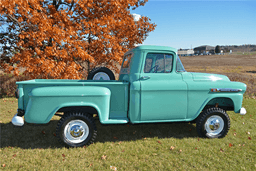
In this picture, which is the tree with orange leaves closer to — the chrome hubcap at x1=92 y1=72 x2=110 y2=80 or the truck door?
the chrome hubcap at x1=92 y1=72 x2=110 y2=80

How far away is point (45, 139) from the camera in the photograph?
14.0 feet

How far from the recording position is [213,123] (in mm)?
4332

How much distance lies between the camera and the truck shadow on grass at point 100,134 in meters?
4.07

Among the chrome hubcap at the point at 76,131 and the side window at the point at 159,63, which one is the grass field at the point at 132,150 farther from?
the side window at the point at 159,63

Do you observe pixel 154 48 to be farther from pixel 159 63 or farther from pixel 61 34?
pixel 61 34

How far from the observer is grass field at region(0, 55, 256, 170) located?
3.24 metres

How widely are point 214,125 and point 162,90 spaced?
5.52 ft

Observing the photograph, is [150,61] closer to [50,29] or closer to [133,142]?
[133,142]

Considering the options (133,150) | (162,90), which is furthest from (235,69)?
(133,150)

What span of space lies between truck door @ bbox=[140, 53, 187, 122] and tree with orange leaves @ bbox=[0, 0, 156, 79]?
4445mm

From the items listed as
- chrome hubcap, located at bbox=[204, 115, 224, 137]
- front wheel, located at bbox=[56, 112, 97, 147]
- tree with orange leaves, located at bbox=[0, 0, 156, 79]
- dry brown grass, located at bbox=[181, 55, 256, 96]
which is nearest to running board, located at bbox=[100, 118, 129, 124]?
front wheel, located at bbox=[56, 112, 97, 147]

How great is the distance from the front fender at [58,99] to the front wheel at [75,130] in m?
0.28

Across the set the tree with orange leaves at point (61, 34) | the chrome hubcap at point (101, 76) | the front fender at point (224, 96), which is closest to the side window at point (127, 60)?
the chrome hubcap at point (101, 76)

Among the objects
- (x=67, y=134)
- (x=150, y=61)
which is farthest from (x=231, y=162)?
(x=67, y=134)
